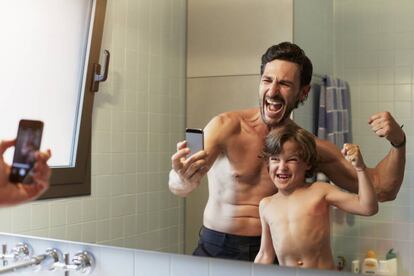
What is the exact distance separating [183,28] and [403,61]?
516mm

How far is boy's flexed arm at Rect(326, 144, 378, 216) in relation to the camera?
1.09 meters

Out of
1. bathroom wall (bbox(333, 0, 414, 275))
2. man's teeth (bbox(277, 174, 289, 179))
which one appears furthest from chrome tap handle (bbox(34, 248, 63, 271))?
bathroom wall (bbox(333, 0, 414, 275))

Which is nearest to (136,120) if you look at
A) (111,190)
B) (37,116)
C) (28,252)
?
(111,190)

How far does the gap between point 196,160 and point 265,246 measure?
0.25m

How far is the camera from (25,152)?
3.33 ft

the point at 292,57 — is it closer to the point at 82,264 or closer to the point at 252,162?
the point at 252,162

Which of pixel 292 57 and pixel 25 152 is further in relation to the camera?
pixel 292 57

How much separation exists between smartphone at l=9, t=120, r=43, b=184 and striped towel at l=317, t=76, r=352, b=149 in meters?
0.57

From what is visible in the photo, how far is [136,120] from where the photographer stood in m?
1.39

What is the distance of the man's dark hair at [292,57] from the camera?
44.1 inches

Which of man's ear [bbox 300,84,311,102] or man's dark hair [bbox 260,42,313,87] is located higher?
man's dark hair [bbox 260,42,313,87]

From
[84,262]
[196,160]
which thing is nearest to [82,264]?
[84,262]

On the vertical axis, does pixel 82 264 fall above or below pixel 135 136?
below

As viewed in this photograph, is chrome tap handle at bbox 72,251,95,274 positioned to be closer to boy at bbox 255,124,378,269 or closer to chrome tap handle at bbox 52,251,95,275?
chrome tap handle at bbox 52,251,95,275
